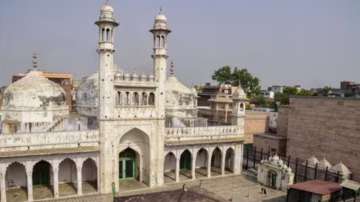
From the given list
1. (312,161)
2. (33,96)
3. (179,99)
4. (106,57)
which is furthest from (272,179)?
(33,96)

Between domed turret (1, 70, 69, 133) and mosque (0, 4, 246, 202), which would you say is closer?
mosque (0, 4, 246, 202)

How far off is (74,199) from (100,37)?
10.5 m

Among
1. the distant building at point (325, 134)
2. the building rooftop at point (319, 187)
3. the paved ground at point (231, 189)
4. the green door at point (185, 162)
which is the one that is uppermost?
the distant building at point (325, 134)

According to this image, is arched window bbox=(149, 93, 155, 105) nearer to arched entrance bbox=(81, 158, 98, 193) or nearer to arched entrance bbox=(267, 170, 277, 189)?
arched entrance bbox=(81, 158, 98, 193)

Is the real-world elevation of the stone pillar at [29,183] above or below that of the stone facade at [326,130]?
below

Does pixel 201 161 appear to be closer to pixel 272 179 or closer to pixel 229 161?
pixel 229 161

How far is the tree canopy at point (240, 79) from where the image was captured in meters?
57.5

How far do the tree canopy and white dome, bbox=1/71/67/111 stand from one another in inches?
1535

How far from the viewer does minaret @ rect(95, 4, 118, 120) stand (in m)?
18.9

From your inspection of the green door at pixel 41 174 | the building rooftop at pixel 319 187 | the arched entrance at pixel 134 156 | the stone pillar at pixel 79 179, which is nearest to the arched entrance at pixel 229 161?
the building rooftop at pixel 319 187

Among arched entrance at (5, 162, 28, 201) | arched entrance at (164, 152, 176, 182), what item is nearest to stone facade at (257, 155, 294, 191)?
arched entrance at (164, 152, 176, 182)

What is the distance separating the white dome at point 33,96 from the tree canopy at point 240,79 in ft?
128

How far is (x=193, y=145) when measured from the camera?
2267 centimetres

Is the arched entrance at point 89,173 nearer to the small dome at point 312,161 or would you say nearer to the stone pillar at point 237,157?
the stone pillar at point 237,157
